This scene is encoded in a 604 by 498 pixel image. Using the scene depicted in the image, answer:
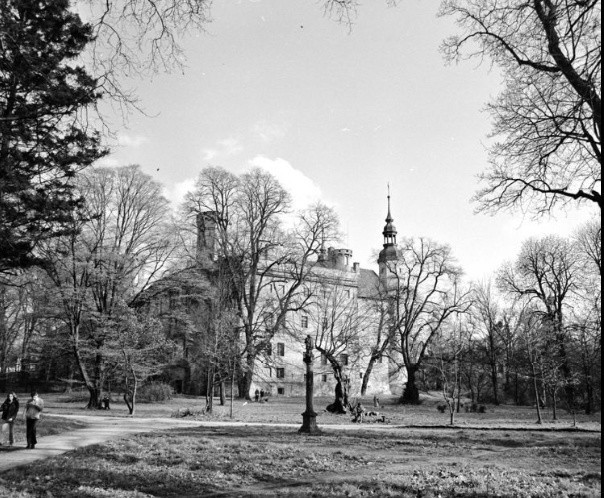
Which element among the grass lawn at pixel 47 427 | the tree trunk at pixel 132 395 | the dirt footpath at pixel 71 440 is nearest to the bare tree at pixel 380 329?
the tree trunk at pixel 132 395

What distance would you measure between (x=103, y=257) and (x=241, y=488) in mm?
26117

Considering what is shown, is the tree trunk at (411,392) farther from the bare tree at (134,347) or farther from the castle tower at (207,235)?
the bare tree at (134,347)

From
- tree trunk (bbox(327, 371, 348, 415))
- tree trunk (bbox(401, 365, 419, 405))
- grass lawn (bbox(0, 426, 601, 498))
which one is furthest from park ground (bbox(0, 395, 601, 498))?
tree trunk (bbox(401, 365, 419, 405))

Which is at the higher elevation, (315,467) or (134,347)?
(134,347)

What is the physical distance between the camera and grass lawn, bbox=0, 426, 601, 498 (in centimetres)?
842

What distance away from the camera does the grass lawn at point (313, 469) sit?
8422 mm

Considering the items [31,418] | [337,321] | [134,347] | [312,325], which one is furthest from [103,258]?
[312,325]

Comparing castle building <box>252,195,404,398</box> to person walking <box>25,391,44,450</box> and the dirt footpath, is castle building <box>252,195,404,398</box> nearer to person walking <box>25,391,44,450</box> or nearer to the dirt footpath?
the dirt footpath

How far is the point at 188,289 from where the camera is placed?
38906mm

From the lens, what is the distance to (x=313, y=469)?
34.9 feet

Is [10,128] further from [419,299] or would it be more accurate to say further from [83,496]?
[419,299]

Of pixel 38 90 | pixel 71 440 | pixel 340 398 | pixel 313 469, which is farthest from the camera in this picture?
pixel 340 398

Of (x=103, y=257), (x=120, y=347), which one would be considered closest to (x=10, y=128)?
(x=120, y=347)

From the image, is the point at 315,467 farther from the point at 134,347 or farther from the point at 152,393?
the point at 152,393
